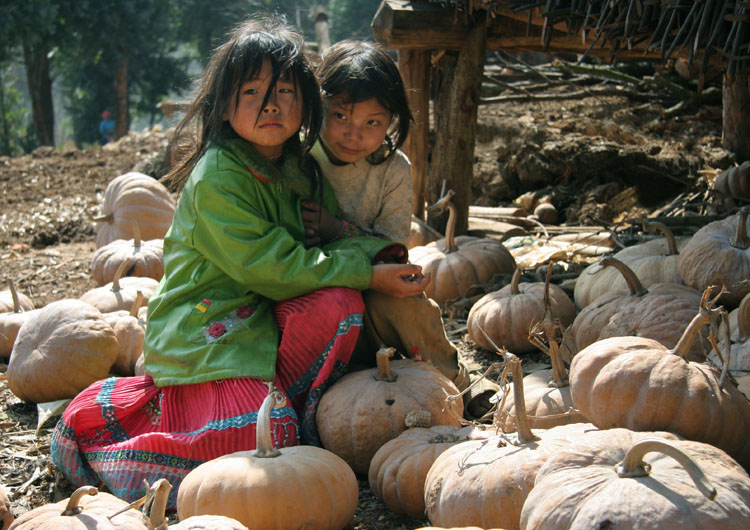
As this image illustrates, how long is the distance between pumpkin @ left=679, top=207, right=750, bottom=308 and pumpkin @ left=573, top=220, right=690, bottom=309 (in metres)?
0.19

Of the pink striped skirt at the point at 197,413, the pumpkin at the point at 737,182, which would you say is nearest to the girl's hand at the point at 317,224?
the pink striped skirt at the point at 197,413

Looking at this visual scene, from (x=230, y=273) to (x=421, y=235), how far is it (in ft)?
11.1

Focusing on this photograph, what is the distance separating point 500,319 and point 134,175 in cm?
410

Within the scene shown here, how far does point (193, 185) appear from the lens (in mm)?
3117

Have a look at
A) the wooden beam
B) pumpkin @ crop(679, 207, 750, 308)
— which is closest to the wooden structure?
the wooden beam

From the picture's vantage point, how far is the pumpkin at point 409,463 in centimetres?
245

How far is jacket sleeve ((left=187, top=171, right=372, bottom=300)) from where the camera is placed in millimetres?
3021

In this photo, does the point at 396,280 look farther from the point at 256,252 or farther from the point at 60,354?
the point at 60,354

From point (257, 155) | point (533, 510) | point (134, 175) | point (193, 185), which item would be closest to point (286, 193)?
point (257, 155)

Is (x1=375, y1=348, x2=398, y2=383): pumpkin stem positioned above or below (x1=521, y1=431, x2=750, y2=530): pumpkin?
below

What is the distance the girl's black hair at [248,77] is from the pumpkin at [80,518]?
1.74 meters

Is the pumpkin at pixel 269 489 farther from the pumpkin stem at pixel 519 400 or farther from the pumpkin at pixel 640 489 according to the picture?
the pumpkin at pixel 640 489

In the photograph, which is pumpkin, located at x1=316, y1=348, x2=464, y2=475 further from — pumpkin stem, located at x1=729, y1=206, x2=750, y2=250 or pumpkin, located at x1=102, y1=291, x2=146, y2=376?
pumpkin stem, located at x1=729, y1=206, x2=750, y2=250

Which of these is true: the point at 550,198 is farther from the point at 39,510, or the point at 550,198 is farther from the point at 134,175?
the point at 39,510
